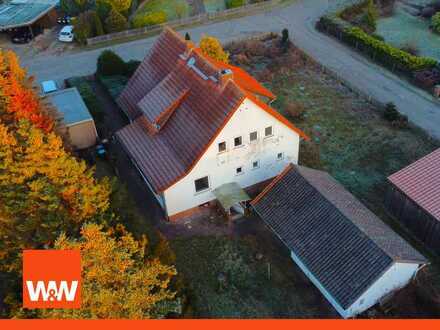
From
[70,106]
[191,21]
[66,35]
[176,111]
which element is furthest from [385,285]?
[66,35]

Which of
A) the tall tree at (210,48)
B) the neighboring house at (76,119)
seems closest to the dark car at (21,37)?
the neighboring house at (76,119)

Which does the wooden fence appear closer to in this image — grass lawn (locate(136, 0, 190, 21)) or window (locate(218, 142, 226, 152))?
grass lawn (locate(136, 0, 190, 21))

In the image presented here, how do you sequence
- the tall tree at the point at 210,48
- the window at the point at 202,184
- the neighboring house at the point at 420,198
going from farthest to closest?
the tall tree at the point at 210,48
the window at the point at 202,184
the neighboring house at the point at 420,198

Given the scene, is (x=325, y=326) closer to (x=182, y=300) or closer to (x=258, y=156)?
(x=182, y=300)

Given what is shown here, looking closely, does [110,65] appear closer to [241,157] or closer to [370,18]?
[241,157]

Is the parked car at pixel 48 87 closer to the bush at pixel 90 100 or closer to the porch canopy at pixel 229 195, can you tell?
the bush at pixel 90 100

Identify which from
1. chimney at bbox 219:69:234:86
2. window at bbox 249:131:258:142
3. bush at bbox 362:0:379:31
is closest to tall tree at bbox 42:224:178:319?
window at bbox 249:131:258:142
